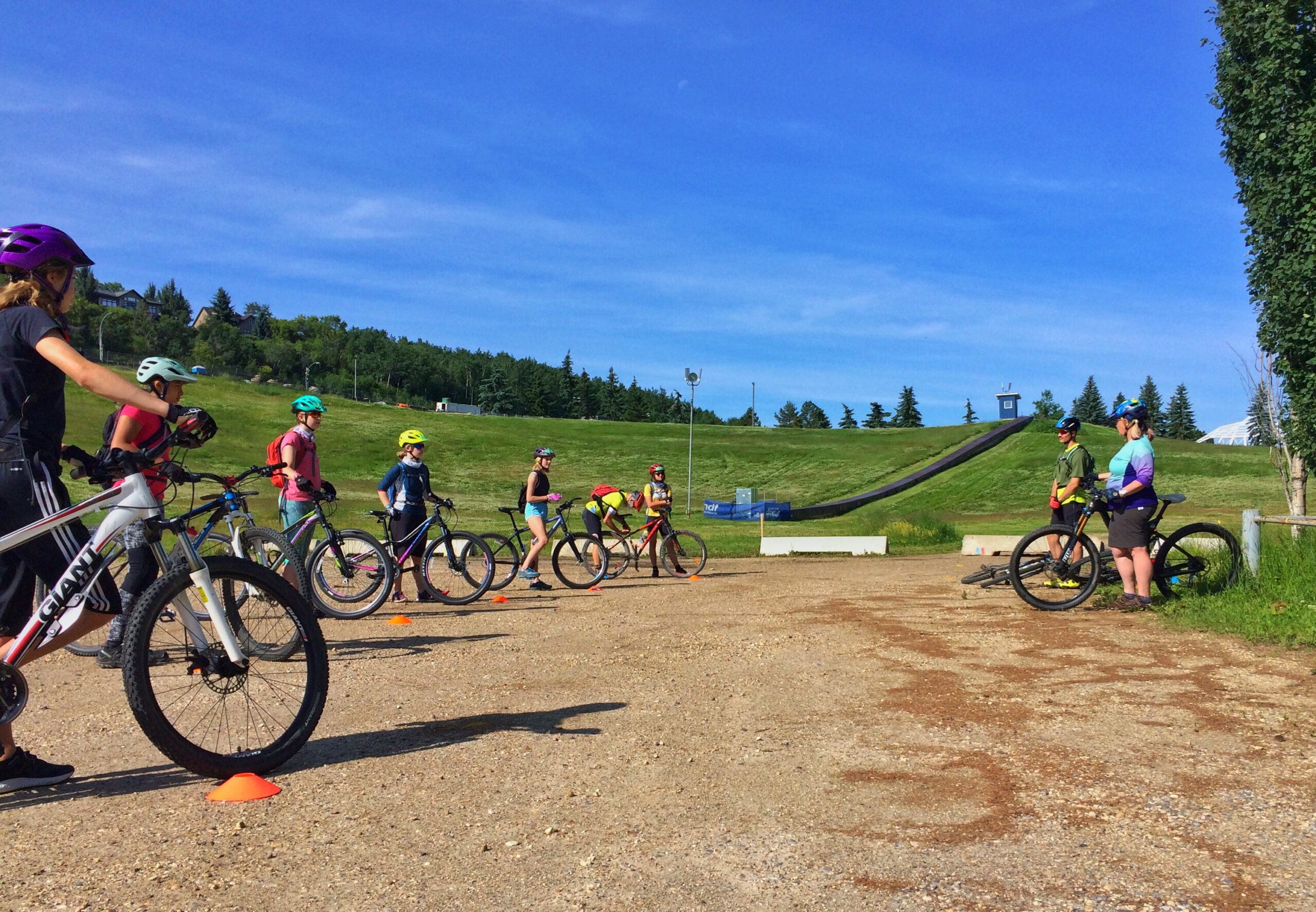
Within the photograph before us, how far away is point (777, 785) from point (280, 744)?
220 centimetres

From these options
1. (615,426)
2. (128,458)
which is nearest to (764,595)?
(128,458)

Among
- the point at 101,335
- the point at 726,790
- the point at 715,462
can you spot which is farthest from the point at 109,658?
Result: the point at 101,335

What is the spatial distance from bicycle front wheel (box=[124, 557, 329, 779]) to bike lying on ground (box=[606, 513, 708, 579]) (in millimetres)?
9773

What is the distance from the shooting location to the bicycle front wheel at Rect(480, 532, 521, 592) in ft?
38.8

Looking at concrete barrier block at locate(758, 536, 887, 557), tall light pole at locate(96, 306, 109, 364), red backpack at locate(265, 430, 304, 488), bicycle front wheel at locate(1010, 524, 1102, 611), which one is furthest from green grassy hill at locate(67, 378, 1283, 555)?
tall light pole at locate(96, 306, 109, 364)

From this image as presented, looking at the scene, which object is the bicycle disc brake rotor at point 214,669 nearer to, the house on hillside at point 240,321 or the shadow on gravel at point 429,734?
the shadow on gravel at point 429,734

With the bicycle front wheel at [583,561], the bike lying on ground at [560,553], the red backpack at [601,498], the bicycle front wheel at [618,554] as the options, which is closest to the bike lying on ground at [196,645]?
the bike lying on ground at [560,553]

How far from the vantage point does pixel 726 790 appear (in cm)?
380

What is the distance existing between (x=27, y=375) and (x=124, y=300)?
669 ft

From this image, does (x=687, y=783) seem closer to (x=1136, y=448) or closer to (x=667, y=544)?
(x=1136, y=448)

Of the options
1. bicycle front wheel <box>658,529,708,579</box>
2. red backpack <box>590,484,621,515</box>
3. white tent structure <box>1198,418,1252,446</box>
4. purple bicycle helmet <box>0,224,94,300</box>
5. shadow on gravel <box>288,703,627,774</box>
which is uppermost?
white tent structure <box>1198,418,1252,446</box>

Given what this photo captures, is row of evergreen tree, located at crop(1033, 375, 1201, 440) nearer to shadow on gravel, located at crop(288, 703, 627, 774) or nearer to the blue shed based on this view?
Answer: the blue shed

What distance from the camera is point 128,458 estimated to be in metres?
4.03

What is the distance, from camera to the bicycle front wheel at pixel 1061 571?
9.12 metres
